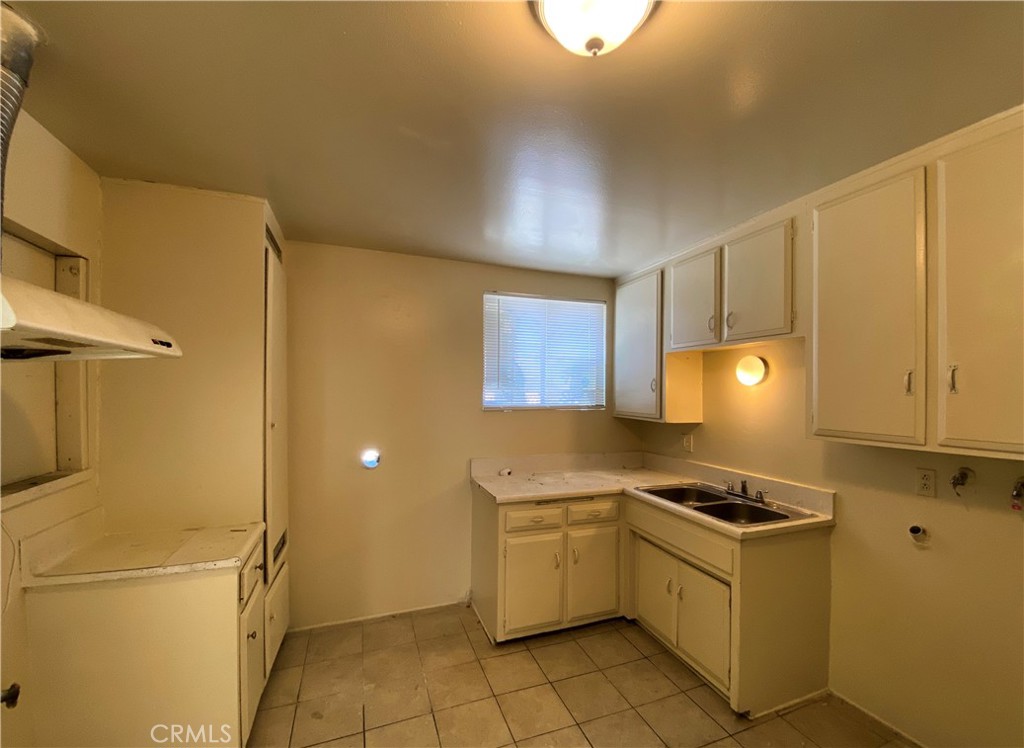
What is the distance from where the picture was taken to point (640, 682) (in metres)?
2.10

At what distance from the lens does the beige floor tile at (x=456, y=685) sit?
1969 mm

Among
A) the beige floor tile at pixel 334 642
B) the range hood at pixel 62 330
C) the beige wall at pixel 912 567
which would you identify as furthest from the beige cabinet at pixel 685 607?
the range hood at pixel 62 330

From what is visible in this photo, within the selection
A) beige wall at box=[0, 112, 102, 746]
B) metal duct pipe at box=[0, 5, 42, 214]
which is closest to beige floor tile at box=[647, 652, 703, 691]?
beige wall at box=[0, 112, 102, 746]

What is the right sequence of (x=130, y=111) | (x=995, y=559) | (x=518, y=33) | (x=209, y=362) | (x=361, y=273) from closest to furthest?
(x=518, y=33)
(x=130, y=111)
(x=995, y=559)
(x=209, y=362)
(x=361, y=273)

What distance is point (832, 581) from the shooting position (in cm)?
199

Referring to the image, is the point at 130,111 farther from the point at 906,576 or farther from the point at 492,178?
the point at 906,576

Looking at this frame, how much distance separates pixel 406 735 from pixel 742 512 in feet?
6.74

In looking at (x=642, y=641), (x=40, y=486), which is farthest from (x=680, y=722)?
(x=40, y=486)

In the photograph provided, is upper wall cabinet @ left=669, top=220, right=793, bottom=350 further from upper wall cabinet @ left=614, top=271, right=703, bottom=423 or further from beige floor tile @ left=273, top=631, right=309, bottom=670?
beige floor tile @ left=273, top=631, right=309, bottom=670

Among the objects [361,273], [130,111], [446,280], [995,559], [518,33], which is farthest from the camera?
[446,280]

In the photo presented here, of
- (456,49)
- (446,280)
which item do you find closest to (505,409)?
(446,280)

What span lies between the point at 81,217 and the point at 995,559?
3.83 meters

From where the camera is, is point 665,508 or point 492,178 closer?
point 492,178

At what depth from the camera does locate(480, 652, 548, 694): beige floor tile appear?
208 cm
